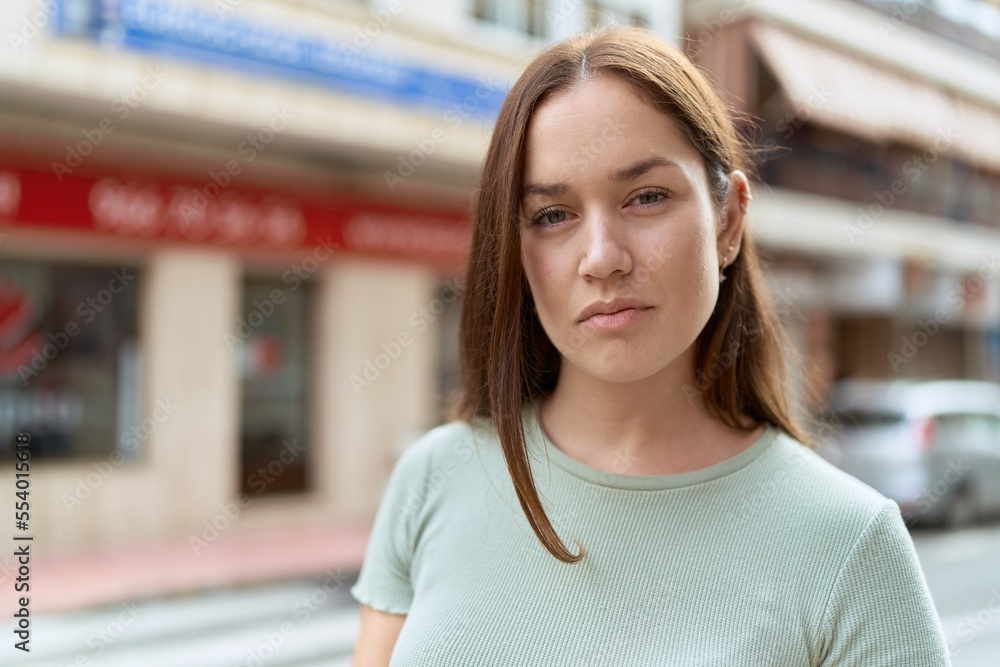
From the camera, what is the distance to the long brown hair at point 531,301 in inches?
55.2

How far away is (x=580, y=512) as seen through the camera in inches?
57.7

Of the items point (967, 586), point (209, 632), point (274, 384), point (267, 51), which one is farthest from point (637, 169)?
point (274, 384)

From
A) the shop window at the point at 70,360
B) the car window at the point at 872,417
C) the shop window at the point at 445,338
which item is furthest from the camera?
the shop window at the point at 445,338

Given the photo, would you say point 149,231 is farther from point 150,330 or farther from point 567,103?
point 567,103

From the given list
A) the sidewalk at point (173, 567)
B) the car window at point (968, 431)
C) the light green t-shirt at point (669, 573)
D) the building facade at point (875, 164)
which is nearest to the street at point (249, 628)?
the sidewalk at point (173, 567)

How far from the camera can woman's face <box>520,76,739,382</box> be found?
4.37 feet

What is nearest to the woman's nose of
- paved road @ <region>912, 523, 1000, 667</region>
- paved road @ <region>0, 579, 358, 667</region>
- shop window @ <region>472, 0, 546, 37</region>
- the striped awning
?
paved road @ <region>912, 523, 1000, 667</region>

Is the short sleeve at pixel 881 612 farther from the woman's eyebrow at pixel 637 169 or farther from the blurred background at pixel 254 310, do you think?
the blurred background at pixel 254 310

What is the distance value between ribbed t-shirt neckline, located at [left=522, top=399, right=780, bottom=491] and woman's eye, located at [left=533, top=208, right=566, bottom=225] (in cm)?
40

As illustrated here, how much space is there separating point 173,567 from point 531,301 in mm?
7419

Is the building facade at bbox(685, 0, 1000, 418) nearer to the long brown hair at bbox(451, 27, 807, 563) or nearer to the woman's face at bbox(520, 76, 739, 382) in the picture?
the long brown hair at bbox(451, 27, 807, 563)

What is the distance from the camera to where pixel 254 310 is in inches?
403

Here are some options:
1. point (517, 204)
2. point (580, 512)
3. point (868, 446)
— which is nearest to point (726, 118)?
point (517, 204)

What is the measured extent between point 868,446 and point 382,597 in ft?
31.6
